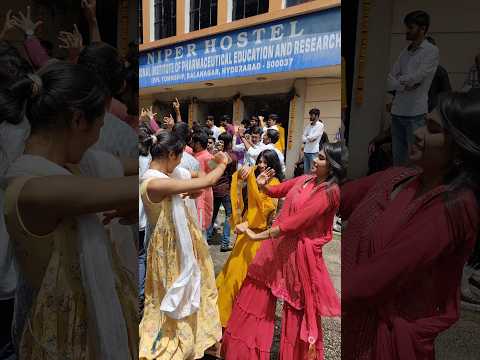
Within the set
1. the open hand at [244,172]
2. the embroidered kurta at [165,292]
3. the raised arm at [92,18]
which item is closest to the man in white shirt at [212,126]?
the open hand at [244,172]

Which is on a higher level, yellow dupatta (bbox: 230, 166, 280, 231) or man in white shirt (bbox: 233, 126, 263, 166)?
man in white shirt (bbox: 233, 126, 263, 166)

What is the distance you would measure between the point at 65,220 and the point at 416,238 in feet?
2.38

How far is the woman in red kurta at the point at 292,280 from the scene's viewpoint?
1.21 metres

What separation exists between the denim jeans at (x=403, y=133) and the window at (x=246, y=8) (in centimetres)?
43

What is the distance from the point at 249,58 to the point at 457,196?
60 centimetres

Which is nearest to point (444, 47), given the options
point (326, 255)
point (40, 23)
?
point (326, 255)

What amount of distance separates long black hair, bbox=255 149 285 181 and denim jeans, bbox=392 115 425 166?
0.37 metres

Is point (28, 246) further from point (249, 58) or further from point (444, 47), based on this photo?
point (444, 47)

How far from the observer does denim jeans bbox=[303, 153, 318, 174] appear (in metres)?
1.07

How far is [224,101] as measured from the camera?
112 centimetres

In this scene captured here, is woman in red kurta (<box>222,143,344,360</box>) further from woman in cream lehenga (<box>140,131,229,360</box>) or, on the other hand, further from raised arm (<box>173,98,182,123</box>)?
raised arm (<box>173,98,182,123</box>)

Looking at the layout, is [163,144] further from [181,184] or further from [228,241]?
[228,241]

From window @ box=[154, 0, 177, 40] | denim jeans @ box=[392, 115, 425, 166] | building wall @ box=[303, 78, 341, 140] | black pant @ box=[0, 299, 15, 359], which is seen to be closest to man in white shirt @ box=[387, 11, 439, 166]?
denim jeans @ box=[392, 115, 425, 166]

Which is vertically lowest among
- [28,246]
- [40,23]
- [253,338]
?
[253,338]
